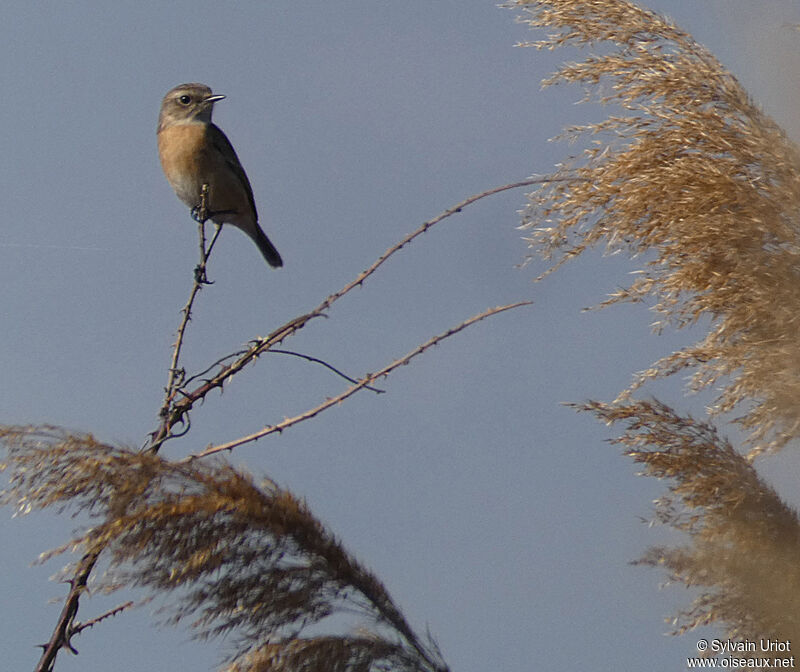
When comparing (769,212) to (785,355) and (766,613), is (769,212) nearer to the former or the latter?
(785,355)

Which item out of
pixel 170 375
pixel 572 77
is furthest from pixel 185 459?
pixel 572 77

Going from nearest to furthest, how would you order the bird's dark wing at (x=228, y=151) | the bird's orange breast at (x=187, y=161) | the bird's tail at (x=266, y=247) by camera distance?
1. the bird's orange breast at (x=187, y=161)
2. the bird's dark wing at (x=228, y=151)
3. the bird's tail at (x=266, y=247)

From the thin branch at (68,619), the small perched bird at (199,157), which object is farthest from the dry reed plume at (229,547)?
the small perched bird at (199,157)

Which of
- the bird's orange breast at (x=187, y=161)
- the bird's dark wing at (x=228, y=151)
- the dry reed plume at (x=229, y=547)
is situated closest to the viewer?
the dry reed plume at (x=229, y=547)

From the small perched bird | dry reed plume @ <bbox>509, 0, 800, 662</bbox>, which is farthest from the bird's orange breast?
dry reed plume @ <bbox>509, 0, 800, 662</bbox>

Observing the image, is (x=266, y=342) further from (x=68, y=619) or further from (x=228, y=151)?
(x=228, y=151)

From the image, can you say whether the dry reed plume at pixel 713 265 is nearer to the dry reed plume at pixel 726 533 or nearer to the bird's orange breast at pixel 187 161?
the dry reed plume at pixel 726 533

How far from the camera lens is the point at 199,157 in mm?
→ 4738

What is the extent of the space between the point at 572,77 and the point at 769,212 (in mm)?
601

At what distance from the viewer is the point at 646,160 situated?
2.34 metres

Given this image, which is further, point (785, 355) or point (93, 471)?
point (785, 355)

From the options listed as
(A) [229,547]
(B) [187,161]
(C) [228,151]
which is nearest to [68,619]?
(A) [229,547]

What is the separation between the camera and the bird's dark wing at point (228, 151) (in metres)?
4.89

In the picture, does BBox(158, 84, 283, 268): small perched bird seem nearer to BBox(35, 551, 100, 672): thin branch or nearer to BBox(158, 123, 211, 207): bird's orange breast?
BBox(158, 123, 211, 207): bird's orange breast
